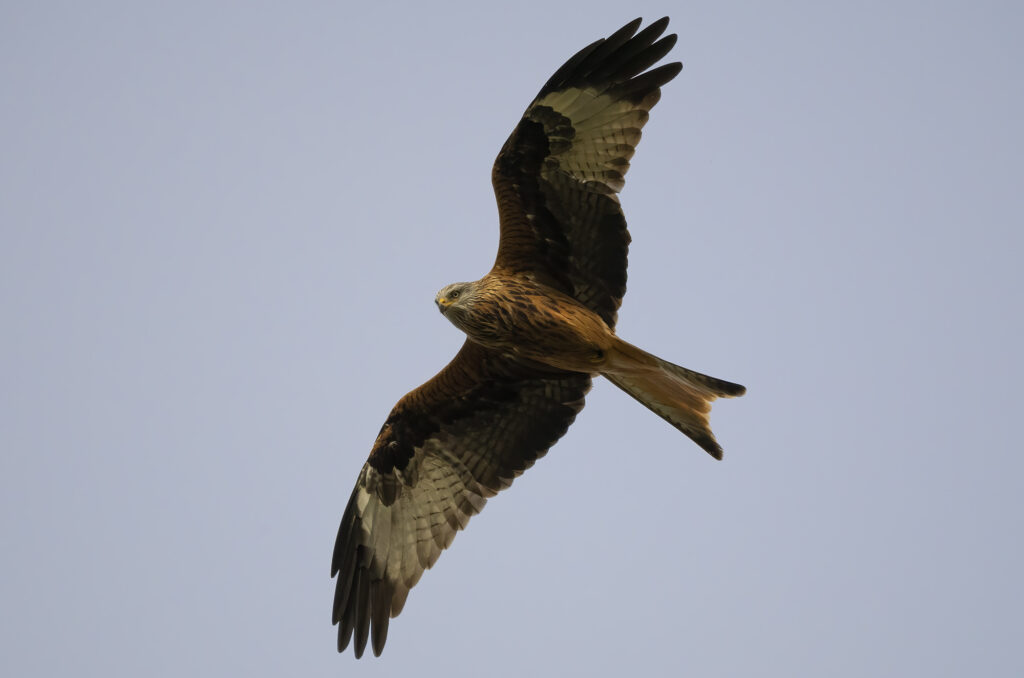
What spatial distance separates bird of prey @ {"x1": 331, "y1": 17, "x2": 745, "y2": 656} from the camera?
743cm

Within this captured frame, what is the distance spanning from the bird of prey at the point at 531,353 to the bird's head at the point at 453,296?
0.04 feet

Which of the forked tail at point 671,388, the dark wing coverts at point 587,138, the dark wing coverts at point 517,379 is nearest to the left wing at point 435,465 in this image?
the dark wing coverts at point 517,379

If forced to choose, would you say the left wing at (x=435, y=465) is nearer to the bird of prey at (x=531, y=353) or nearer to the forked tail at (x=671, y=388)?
the bird of prey at (x=531, y=353)

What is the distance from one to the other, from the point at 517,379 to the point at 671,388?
53.3 inches

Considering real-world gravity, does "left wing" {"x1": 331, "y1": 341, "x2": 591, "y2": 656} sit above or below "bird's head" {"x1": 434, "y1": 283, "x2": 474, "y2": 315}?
below

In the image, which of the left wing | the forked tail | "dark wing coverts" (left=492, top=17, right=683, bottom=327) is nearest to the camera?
"dark wing coverts" (left=492, top=17, right=683, bottom=327)

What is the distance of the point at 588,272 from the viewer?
25.5 feet

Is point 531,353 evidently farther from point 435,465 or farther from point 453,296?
point 435,465

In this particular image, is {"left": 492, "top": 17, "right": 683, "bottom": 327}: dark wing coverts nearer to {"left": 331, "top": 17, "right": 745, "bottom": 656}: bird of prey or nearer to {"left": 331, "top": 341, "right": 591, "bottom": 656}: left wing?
{"left": 331, "top": 17, "right": 745, "bottom": 656}: bird of prey

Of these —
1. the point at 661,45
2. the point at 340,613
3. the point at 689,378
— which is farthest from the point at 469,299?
the point at 340,613

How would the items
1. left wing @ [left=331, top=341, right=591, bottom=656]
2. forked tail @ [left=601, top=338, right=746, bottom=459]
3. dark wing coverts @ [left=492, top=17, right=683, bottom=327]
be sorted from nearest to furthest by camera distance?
dark wing coverts @ [left=492, top=17, right=683, bottom=327]
forked tail @ [left=601, top=338, right=746, bottom=459]
left wing @ [left=331, top=341, right=591, bottom=656]

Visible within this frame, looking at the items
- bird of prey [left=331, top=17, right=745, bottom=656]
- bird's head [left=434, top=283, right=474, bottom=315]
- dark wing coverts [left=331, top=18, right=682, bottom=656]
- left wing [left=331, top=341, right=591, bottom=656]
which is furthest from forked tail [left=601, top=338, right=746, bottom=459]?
bird's head [left=434, top=283, right=474, bottom=315]

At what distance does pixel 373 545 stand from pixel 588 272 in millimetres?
2872

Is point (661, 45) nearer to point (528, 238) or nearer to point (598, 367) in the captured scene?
point (528, 238)
